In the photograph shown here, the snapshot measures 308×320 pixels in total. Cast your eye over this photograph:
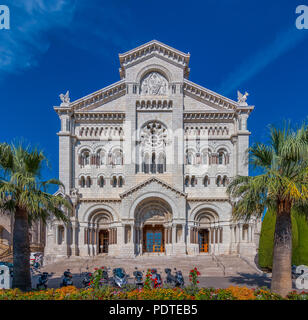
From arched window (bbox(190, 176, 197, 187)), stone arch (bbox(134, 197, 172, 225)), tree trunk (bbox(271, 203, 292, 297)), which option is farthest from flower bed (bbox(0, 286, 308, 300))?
arched window (bbox(190, 176, 197, 187))

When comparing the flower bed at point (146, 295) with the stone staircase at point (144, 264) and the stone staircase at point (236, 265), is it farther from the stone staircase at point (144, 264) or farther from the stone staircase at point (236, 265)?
the stone staircase at point (236, 265)

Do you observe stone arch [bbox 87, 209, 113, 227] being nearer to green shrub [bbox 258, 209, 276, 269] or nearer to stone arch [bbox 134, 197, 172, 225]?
stone arch [bbox 134, 197, 172, 225]

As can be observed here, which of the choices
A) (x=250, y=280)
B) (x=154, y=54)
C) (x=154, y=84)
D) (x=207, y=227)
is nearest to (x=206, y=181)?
(x=207, y=227)

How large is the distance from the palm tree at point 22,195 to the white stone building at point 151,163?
65.6 ft

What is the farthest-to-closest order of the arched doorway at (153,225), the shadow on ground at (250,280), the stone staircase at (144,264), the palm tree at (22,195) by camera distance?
the arched doorway at (153,225) < the stone staircase at (144,264) < the shadow on ground at (250,280) < the palm tree at (22,195)

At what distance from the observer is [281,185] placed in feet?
48.9

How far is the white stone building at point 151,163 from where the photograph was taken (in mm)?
37125

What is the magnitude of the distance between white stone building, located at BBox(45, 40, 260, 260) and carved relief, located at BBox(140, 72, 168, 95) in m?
0.12

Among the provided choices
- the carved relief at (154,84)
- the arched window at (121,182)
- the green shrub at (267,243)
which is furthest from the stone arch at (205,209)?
the carved relief at (154,84)

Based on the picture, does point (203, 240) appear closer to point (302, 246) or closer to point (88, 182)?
point (302, 246)

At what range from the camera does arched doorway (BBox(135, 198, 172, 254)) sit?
37.9m

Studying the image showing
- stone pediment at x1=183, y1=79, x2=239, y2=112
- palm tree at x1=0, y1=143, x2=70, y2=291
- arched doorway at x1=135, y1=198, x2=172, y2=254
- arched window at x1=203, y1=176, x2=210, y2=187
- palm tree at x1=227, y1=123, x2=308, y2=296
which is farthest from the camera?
stone pediment at x1=183, y1=79, x2=239, y2=112

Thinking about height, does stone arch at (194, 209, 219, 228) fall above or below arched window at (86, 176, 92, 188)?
below

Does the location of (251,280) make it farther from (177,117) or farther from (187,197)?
(177,117)
